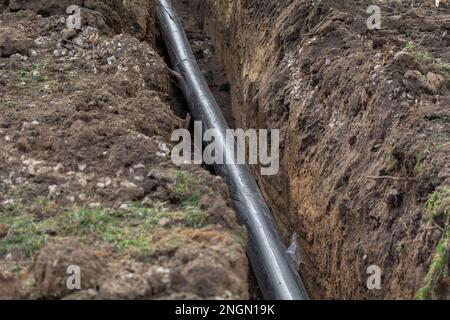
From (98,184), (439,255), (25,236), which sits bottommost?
(25,236)

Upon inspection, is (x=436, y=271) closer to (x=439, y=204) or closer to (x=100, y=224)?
(x=439, y=204)

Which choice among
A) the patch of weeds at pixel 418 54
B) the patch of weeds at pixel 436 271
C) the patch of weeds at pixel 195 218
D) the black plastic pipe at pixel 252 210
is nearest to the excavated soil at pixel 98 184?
the patch of weeds at pixel 195 218

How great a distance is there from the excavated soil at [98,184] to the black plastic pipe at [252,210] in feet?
2.02

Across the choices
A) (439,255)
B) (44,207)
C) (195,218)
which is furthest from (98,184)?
(439,255)

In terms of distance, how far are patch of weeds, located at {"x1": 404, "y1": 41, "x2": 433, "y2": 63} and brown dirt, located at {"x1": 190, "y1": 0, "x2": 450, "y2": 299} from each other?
25mm

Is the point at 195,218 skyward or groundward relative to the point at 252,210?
→ skyward

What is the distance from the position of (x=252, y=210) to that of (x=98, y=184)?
2.07 metres

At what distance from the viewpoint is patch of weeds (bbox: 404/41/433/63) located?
7367 millimetres

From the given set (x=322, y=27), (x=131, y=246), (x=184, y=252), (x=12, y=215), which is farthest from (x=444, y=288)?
(x=322, y=27)

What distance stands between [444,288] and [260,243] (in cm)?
234

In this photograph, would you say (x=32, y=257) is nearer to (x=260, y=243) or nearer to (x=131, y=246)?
(x=131, y=246)

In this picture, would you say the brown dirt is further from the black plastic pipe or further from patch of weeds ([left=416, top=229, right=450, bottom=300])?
the black plastic pipe

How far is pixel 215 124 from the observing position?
8945 mm

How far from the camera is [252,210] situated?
726 cm
